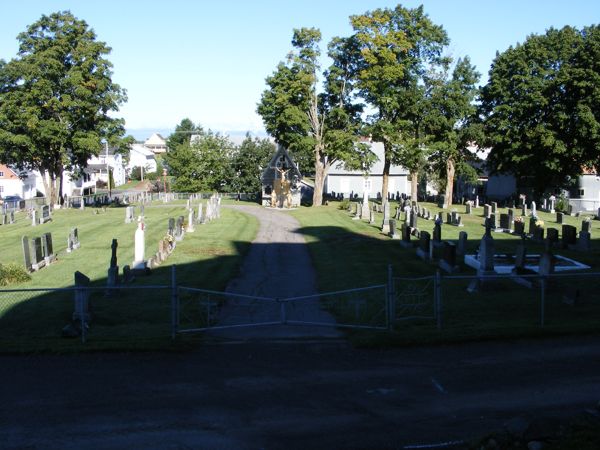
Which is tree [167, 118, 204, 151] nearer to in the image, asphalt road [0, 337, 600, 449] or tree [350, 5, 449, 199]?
tree [350, 5, 449, 199]

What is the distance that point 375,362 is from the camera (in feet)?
38.0

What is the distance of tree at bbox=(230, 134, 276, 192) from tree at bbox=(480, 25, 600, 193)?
29760mm

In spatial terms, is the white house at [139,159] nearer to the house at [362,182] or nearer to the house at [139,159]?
the house at [139,159]

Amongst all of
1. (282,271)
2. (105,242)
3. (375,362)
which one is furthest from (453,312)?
(105,242)

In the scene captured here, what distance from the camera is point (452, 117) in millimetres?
57344

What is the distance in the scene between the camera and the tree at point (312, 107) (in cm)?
5981

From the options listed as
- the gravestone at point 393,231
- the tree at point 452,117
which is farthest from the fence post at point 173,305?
the tree at point 452,117

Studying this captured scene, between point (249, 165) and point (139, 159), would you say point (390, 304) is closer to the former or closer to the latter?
point (249, 165)

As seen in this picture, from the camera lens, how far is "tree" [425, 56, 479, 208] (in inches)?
2221

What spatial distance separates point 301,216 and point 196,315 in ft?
114

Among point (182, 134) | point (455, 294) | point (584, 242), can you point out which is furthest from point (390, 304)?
point (182, 134)

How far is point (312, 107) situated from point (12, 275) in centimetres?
4431

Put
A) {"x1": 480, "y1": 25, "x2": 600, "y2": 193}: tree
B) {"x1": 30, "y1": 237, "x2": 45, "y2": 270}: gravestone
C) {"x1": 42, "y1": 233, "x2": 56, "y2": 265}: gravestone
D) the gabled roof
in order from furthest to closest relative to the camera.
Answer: the gabled roof, {"x1": 480, "y1": 25, "x2": 600, "y2": 193}: tree, {"x1": 42, "y1": 233, "x2": 56, "y2": 265}: gravestone, {"x1": 30, "y1": 237, "x2": 45, "y2": 270}: gravestone

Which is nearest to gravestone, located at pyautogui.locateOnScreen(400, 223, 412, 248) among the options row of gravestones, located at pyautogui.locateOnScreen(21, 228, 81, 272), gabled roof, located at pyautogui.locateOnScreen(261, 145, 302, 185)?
row of gravestones, located at pyautogui.locateOnScreen(21, 228, 81, 272)
